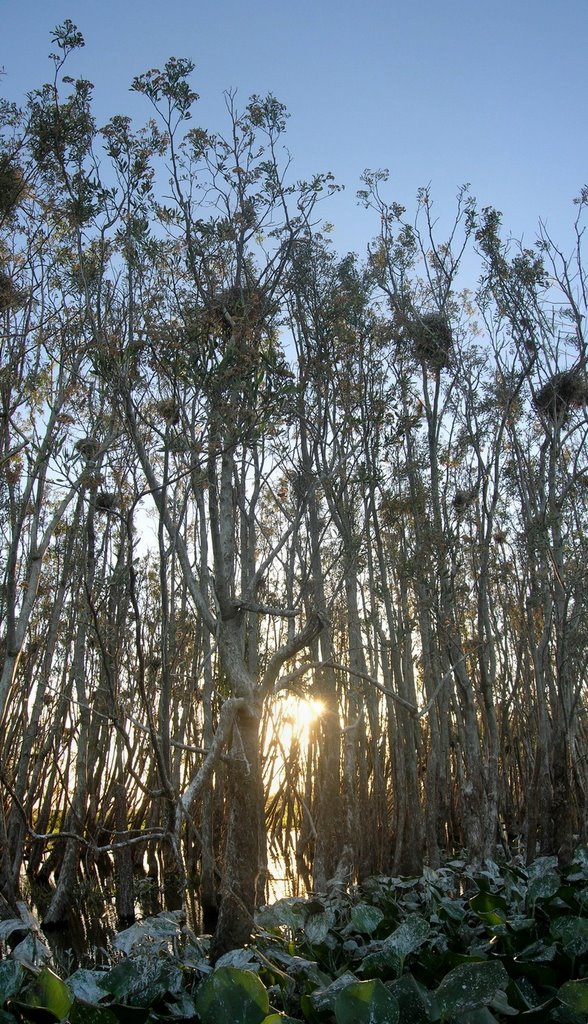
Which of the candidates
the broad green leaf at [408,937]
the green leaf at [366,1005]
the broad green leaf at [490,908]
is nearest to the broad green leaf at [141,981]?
the green leaf at [366,1005]

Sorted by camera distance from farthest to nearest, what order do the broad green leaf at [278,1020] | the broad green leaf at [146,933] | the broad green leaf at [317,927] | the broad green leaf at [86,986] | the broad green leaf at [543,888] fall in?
the broad green leaf at [543,888] < the broad green leaf at [317,927] < the broad green leaf at [146,933] < the broad green leaf at [86,986] < the broad green leaf at [278,1020]

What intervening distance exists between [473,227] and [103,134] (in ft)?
14.0

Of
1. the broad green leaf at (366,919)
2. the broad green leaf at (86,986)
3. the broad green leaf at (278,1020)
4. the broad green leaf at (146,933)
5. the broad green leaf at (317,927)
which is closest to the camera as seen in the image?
the broad green leaf at (278,1020)

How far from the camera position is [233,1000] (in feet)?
4.62

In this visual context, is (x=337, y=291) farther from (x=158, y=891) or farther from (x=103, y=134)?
(x=158, y=891)

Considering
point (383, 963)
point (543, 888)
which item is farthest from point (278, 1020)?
point (543, 888)

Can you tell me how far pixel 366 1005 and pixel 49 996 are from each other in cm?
57

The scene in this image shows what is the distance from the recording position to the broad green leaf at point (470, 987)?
4.51 ft

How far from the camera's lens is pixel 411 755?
7.91 metres

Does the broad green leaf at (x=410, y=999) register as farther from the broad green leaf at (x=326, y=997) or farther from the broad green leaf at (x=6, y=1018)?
the broad green leaf at (x=6, y=1018)

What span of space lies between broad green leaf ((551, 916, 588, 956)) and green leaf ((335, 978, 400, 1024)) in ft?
2.12

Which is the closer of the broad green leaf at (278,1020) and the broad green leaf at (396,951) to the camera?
the broad green leaf at (278,1020)

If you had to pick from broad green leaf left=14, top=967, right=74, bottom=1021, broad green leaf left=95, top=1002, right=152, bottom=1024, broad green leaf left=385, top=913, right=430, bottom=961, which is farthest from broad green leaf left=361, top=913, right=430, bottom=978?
broad green leaf left=14, top=967, right=74, bottom=1021

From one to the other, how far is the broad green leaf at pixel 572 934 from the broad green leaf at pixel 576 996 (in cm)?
43
